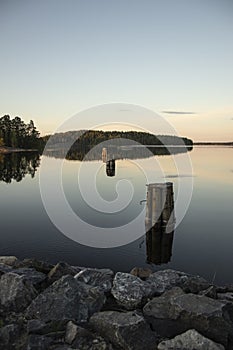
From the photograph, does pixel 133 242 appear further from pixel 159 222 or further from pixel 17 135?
pixel 17 135

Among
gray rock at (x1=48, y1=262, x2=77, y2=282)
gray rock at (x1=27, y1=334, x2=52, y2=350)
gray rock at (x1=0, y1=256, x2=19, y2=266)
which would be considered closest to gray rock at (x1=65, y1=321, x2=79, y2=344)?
gray rock at (x1=27, y1=334, x2=52, y2=350)

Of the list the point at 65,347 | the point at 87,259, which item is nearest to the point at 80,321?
the point at 65,347

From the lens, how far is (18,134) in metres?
98.6

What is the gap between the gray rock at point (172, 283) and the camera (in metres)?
6.44

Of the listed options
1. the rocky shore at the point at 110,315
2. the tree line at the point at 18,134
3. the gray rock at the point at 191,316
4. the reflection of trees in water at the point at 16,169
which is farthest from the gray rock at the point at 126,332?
the tree line at the point at 18,134

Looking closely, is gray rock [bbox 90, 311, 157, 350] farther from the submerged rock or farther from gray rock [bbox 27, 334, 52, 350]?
the submerged rock

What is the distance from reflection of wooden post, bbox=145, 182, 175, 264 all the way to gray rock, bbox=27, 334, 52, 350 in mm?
7462

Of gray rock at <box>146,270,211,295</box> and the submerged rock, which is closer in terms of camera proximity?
gray rock at <box>146,270,211,295</box>

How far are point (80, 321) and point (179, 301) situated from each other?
1.62m

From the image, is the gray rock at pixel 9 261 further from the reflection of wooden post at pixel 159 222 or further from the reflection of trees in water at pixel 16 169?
the reflection of trees in water at pixel 16 169

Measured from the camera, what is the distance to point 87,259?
38.3ft

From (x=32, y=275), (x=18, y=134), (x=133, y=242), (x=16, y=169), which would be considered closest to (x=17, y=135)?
(x=18, y=134)

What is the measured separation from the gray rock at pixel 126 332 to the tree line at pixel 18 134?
3602 inches

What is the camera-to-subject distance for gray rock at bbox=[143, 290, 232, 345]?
4.75 metres
